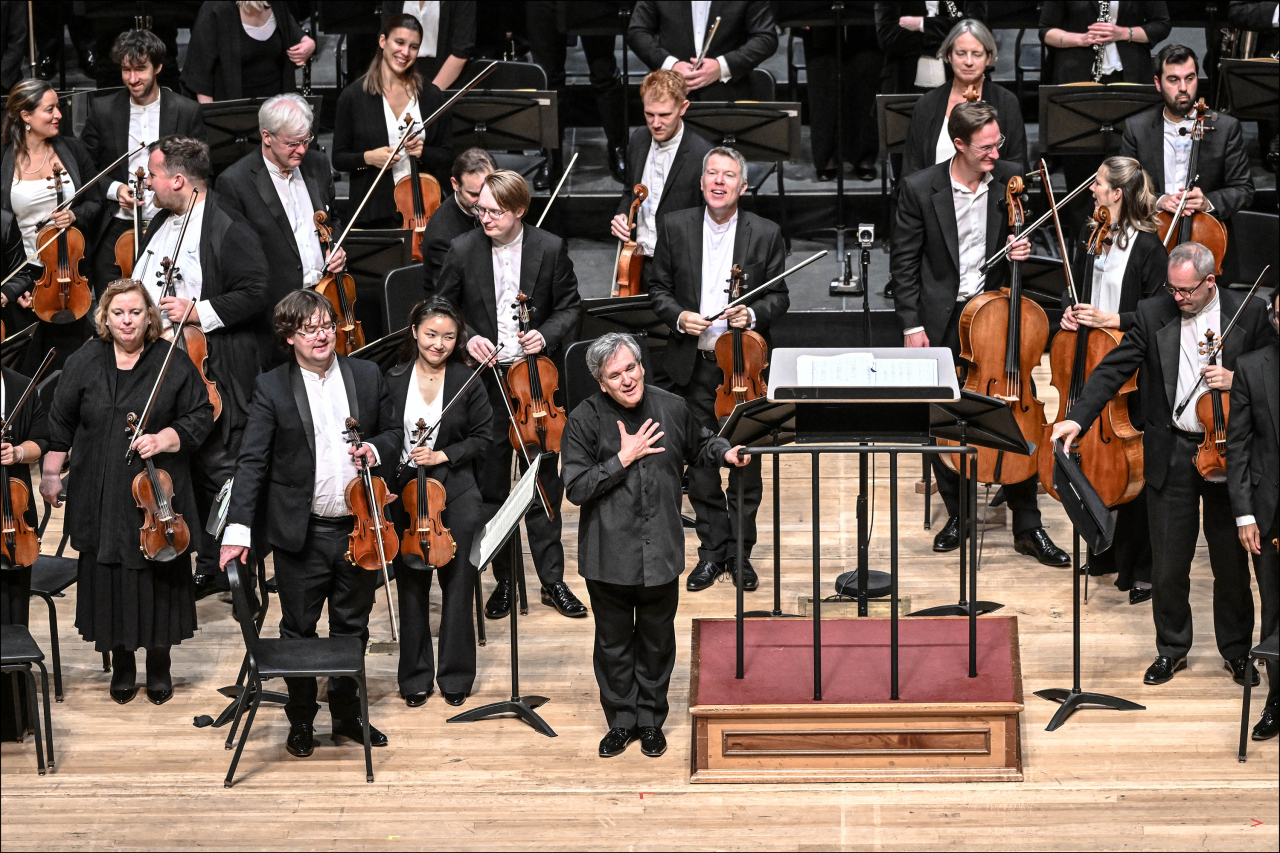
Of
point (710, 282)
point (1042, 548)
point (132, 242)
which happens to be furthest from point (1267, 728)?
point (132, 242)

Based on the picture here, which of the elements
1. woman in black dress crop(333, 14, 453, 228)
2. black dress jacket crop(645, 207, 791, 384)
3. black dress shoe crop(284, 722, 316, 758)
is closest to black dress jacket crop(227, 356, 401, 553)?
black dress shoe crop(284, 722, 316, 758)

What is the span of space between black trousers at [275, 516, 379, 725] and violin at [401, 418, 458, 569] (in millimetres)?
163

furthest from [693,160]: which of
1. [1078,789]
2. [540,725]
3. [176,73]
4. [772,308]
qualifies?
[176,73]

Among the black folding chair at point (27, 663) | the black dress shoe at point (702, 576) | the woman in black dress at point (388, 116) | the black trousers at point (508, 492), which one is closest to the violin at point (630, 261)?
the black trousers at point (508, 492)

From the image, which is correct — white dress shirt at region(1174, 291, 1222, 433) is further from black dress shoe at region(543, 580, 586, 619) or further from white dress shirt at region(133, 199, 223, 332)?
white dress shirt at region(133, 199, 223, 332)

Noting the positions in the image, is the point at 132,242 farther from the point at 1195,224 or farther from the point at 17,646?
the point at 1195,224

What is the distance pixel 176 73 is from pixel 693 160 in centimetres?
349

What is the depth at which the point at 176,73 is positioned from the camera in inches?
347

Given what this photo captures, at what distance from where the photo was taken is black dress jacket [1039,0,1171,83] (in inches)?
299

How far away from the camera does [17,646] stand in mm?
5168

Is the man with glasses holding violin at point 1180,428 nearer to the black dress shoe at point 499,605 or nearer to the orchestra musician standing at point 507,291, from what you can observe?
the orchestra musician standing at point 507,291

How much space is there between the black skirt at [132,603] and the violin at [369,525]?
Answer: 2.17 ft

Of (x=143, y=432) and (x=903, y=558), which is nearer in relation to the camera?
(x=143, y=432)

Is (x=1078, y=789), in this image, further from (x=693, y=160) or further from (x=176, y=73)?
(x=176, y=73)
